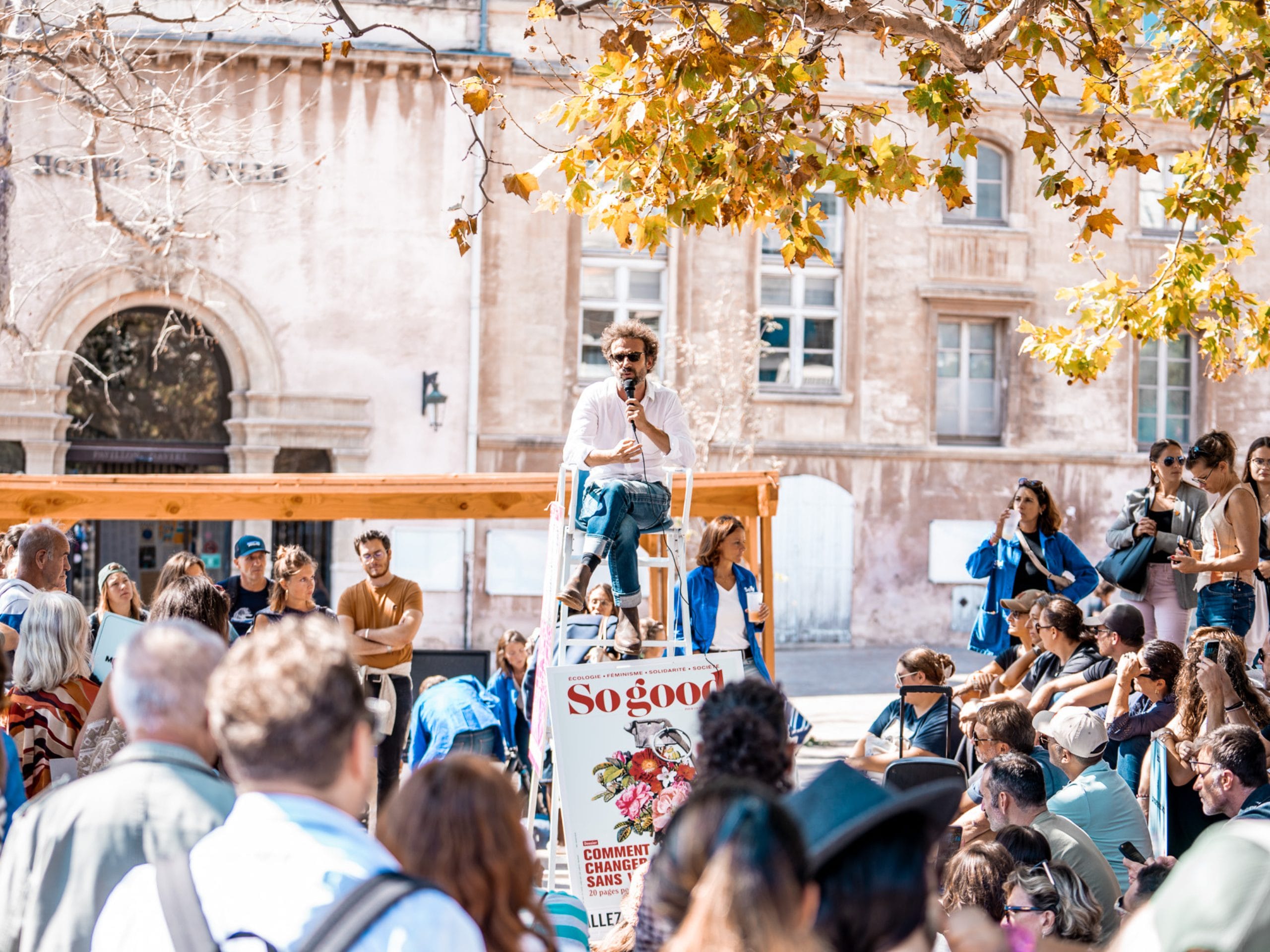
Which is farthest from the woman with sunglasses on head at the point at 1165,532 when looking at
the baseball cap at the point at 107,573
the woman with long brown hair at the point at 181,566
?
the baseball cap at the point at 107,573

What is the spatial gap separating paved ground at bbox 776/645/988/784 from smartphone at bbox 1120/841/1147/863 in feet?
16.8

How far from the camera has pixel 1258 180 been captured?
64.4 feet

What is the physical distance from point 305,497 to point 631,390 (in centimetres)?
352

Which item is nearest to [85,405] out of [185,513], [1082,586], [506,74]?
[506,74]

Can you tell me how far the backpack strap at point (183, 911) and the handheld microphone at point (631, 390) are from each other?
4.10m

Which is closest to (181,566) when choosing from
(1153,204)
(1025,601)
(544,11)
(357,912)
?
(544,11)

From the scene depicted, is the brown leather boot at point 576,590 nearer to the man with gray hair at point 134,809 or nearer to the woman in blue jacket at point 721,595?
the woman in blue jacket at point 721,595

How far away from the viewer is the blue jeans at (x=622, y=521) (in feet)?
20.0

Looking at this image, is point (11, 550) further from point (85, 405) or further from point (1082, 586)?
point (85, 405)

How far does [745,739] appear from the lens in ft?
9.54

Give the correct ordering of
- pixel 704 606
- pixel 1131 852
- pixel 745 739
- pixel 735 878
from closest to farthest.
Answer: pixel 735 878, pixel 745 739, pixel 1131 852, pixel 704 606

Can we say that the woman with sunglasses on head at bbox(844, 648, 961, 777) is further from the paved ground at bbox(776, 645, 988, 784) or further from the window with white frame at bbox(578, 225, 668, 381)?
the window with white frame at bbox(578, 225, 668, 381)

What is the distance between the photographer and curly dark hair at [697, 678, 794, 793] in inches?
114

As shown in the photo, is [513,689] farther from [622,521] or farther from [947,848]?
[947,848]
